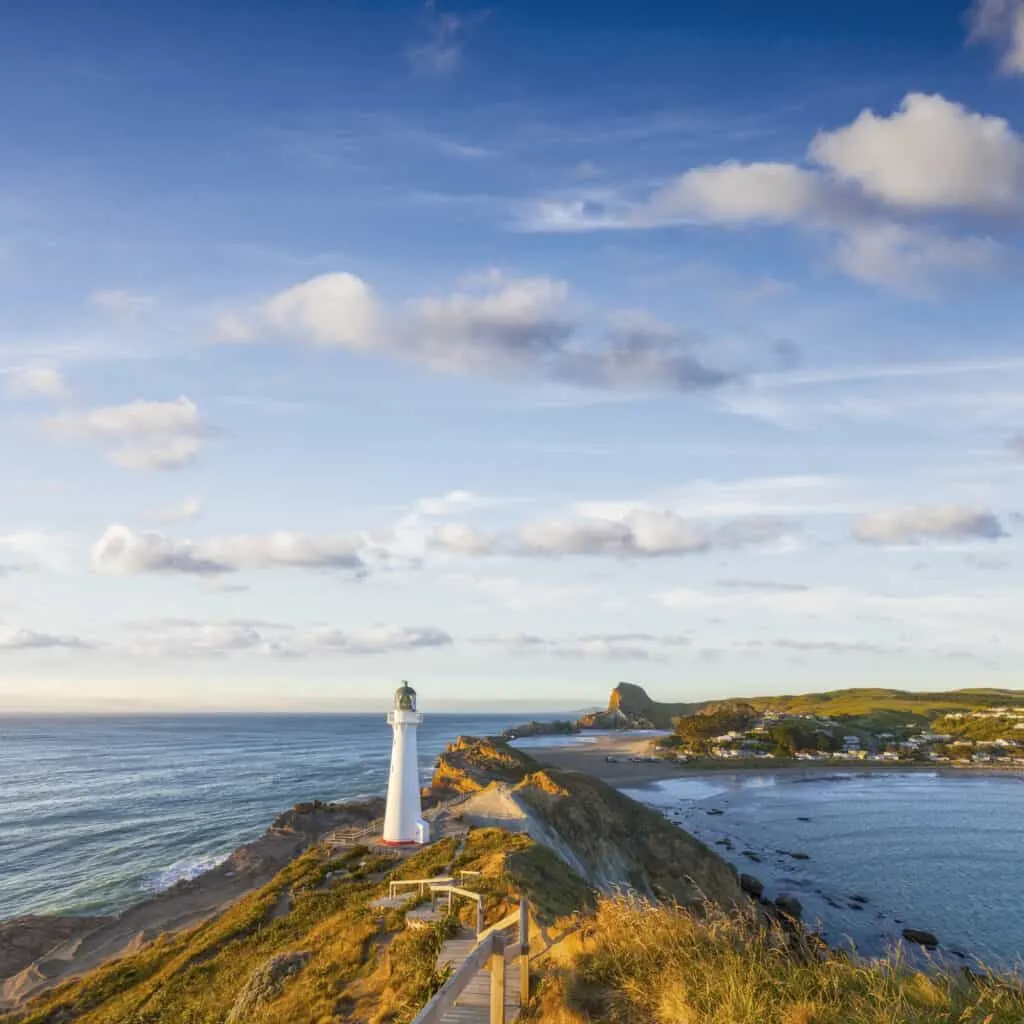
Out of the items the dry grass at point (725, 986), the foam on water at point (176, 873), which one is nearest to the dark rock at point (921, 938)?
the dry grass at point (725, 986)

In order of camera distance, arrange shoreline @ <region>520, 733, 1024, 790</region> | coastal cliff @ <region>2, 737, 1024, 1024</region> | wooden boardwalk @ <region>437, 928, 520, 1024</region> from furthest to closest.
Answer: shoreline @ <region>520, 733, 1024, 790</region> < wooden boardwalk @ <region>437, 928, 520, 1024</region> < coastal cliff @ <region>2, 737, 1024, 1024</region>

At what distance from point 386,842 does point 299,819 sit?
862 inches

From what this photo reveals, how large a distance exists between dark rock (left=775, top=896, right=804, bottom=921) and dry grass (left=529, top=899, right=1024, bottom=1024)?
1113 inches

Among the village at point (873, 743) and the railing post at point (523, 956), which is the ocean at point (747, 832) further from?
the railing post at point (523, 956)

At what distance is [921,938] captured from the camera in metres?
32.6

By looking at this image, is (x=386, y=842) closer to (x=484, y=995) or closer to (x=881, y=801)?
(x=484, y=995)

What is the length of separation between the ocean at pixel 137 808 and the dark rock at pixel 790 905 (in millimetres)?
31607

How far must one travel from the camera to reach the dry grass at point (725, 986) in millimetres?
7906

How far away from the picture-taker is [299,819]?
5216cm

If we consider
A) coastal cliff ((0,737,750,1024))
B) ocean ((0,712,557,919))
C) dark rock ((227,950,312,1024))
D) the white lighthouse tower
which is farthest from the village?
dark rock ((227,950,312,1024))

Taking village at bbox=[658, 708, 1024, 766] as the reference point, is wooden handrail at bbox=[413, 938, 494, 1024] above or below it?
above

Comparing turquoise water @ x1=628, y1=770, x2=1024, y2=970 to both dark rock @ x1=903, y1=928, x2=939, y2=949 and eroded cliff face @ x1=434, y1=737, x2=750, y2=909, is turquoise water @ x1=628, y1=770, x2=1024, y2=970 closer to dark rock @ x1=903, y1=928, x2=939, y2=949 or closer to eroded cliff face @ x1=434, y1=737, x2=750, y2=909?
dark rock @ x1=903, y1=928, x2=939, y2=949

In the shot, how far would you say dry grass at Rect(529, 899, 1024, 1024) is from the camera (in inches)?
311

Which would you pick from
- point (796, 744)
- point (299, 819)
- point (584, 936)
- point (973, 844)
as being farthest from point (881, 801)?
point (584, 936)
